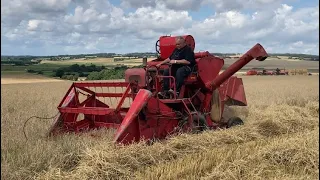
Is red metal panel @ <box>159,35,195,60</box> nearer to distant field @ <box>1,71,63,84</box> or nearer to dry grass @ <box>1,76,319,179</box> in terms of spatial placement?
dry grass @ <box>1,76,319,179</box>

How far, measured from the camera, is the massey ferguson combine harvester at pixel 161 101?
22.5ft

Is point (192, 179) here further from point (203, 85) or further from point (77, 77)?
point (77, 77)

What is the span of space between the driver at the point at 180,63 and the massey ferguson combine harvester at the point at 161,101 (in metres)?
0.13

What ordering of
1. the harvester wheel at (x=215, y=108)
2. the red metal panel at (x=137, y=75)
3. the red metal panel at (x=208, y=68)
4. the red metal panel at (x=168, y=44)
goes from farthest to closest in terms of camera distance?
the red metal panel at (x=168, y=44), the harvester wheel at (x=215, y=108), the red metal panel at (x=208, y=68), the red metal panel at (x=137, y=75)

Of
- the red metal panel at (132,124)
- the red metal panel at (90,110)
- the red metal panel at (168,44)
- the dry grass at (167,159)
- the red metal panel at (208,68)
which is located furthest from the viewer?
the red metal panel at (168,44)

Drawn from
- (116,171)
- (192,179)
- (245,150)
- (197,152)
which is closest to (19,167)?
(116,171)

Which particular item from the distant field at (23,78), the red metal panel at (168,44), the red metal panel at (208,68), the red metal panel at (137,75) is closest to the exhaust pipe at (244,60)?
the red metal panel at (208,68)

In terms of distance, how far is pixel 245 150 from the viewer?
5.99 metres

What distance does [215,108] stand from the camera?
8.41 metres

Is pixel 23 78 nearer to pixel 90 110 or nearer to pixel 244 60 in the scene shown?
pixel 90 110

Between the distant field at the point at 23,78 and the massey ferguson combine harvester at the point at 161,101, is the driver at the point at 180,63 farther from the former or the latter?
the distant field at the point at 23,78

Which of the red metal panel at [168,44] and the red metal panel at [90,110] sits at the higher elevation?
the red metal panel at [168,44]

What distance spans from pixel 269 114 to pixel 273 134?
3.80ft

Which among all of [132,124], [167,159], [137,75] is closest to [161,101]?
[132,124]
